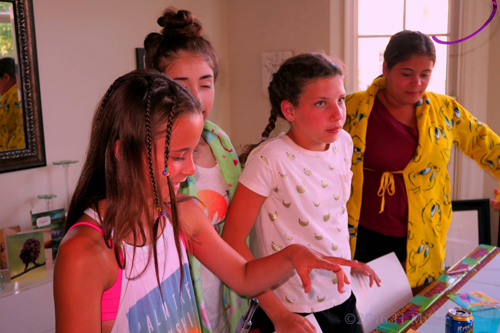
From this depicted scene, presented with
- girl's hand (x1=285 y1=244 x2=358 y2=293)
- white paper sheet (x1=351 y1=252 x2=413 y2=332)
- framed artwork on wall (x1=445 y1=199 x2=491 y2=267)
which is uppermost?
girl's hand (x1=285 y1=244 x2=358 y2=293)

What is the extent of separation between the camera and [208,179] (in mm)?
1294

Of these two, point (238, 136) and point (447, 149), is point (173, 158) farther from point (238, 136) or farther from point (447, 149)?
point (238, 136)

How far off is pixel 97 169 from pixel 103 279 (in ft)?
0.71

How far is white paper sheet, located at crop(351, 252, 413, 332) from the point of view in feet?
4.51

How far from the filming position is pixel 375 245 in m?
1.88

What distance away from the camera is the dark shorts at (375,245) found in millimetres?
1858

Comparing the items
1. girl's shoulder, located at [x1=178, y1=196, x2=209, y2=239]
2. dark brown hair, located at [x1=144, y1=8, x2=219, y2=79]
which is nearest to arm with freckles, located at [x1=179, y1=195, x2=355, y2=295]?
girl's shoulder, located at [x1=178, y1=196, x2=209, y2=239]

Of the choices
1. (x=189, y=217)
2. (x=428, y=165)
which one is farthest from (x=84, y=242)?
(x=428, y=165)

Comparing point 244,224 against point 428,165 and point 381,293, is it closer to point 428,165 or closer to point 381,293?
point 381,293

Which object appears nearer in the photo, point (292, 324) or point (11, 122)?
point (292, 324)

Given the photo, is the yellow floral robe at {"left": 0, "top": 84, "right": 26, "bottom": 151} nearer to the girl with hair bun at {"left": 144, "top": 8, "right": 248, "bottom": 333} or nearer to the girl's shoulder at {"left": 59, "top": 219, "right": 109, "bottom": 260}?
the girl with hair bun at {"left": 144, "top": 8, "right": 248, "bottom": 333}

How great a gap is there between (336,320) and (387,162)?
84 centimetres

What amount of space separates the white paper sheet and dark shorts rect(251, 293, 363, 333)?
6 centimetres

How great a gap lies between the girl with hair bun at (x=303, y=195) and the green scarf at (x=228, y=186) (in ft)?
0.27
